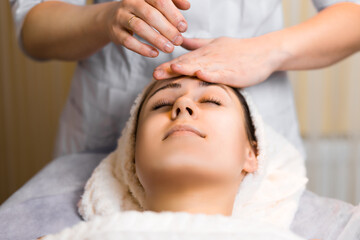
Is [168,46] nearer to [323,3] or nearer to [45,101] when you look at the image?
[323,3]

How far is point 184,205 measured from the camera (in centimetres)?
106

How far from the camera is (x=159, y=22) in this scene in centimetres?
108

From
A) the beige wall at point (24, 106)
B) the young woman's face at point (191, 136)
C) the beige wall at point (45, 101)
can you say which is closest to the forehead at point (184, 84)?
the young woman's face at point (191, 136)

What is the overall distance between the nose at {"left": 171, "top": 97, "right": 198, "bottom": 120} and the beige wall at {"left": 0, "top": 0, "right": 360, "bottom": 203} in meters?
1.45

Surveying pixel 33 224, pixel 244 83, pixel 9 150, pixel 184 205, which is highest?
pixel 244 83

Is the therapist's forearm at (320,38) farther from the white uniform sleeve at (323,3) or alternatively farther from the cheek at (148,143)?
the cheek at (148,143)

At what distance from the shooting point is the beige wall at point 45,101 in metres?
2.47

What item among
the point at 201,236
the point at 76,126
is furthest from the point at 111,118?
the point at 201,236

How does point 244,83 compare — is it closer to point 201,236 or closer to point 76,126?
point 201,236

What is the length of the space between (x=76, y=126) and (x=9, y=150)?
4.36 feet

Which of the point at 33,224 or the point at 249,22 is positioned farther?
the point at 249,22

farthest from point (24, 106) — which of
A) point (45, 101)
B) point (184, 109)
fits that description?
point (184, 109)

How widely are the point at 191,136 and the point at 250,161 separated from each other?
0.25 meters

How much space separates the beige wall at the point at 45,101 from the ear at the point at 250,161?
131 cm
